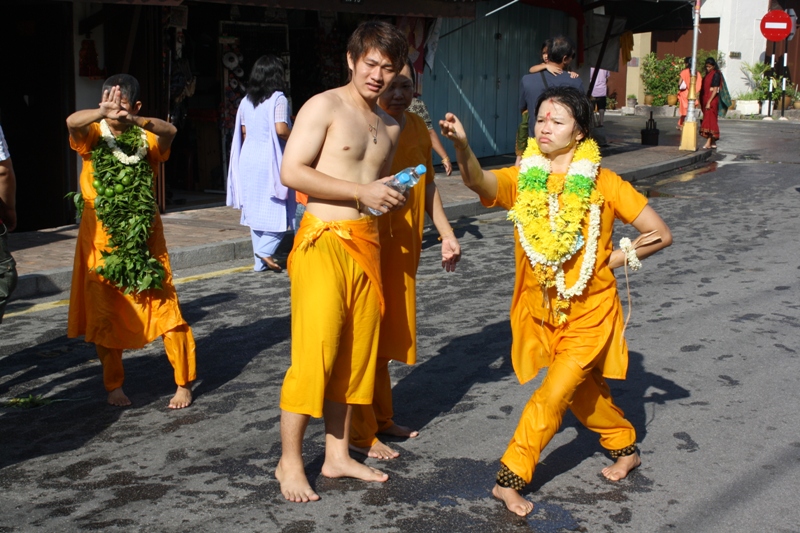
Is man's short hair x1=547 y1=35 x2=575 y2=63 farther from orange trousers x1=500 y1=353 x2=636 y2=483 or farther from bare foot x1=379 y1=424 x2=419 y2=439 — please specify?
orange trousers x1=500 y1=353 x2=636 y2=483

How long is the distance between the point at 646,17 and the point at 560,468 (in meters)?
18.0

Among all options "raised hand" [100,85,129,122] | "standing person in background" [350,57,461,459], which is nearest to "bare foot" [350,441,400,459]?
"standing person in background" [350,57,461,459]

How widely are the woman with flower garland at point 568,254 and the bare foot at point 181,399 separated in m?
1.98

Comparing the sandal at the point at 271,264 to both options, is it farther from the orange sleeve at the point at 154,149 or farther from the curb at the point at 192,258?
the orange sleeve at the point at 154,149

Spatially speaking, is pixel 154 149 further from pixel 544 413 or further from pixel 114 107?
pixel 544 413

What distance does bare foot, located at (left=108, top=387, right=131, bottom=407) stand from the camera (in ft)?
17.5

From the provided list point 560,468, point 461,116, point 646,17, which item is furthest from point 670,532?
point 646,17

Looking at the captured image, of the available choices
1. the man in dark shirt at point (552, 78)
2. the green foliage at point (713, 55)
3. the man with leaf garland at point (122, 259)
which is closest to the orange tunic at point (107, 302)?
the man with leaf garland at point (122, 259)

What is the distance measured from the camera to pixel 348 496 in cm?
414

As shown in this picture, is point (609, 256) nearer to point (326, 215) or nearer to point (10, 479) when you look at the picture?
point (326, 215)

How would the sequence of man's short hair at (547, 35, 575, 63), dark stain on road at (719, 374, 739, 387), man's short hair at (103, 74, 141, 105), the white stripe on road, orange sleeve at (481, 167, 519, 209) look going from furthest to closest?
man's short hair at (547, 35, 575, 63) → the white stripe on road → dark stain on road at (719, 374, 739, 387) → man's short hair at (103, 74, 141, 105) → orange sleeve at (481, 167, 519, 209)

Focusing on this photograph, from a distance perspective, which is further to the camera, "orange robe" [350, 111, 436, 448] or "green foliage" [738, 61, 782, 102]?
"green foliage" [738, 61, 782, 102]

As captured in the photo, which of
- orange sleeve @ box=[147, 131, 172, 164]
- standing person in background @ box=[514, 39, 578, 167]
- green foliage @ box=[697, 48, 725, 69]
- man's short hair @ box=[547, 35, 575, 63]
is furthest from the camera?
green foliage @ box=[697, 48, 725, 69]

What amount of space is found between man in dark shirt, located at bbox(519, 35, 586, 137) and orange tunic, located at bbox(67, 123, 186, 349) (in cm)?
509
